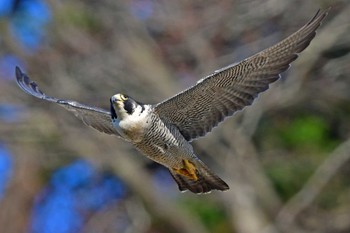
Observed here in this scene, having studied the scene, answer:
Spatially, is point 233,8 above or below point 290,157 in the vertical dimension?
above

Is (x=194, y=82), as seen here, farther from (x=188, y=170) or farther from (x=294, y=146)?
(x=188, y=170)

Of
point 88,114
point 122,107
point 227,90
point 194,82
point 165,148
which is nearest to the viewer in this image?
point 122,107

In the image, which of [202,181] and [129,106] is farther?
[202,181]

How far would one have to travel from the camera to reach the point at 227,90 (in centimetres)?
629

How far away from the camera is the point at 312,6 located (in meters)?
11.6

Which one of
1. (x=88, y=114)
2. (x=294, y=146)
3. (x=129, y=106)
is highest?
(x=294, y=146)

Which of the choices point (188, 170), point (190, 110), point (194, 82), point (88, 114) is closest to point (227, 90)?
point (190, 110)

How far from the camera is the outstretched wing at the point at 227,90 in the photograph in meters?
5.98

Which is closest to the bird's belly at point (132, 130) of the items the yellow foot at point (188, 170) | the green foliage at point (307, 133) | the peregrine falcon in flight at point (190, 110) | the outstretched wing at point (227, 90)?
the peregrine falcon in flight at point (190, 110)

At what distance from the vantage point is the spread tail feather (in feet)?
20.7

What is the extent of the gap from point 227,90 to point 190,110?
0.22 m

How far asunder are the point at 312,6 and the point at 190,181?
5.57m

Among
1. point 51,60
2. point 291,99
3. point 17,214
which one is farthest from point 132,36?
point 17,214

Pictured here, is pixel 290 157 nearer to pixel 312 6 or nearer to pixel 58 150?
pixel 312 6
